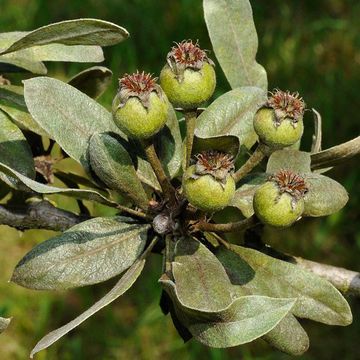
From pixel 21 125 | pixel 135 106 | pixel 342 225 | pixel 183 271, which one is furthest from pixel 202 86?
pixel 342 225

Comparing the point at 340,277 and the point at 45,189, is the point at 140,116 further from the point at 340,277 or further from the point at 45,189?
the point at 340,277

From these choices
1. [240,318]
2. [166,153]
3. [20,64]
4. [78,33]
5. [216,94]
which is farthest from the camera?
[216,94]

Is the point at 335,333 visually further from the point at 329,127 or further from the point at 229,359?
the point at 329,127

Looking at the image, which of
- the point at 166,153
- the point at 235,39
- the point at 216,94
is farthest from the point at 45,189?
the point at 216,94

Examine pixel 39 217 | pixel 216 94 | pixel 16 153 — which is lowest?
pixel 216 94

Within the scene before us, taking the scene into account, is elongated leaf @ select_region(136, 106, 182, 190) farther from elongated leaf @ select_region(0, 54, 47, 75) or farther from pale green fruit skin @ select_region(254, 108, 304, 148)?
elongated leaf @ select_region(0, 54, 47, 75)

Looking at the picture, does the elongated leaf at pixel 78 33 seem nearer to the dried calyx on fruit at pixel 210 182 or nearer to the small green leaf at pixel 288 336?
the dried calyx on fruit at pixel 210 182

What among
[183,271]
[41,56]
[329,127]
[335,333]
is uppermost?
[41,56]

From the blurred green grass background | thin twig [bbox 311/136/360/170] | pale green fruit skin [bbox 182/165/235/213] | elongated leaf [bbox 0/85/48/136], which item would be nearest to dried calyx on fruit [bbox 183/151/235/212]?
pale green fruit skin [bbox 182/165/235/213]
